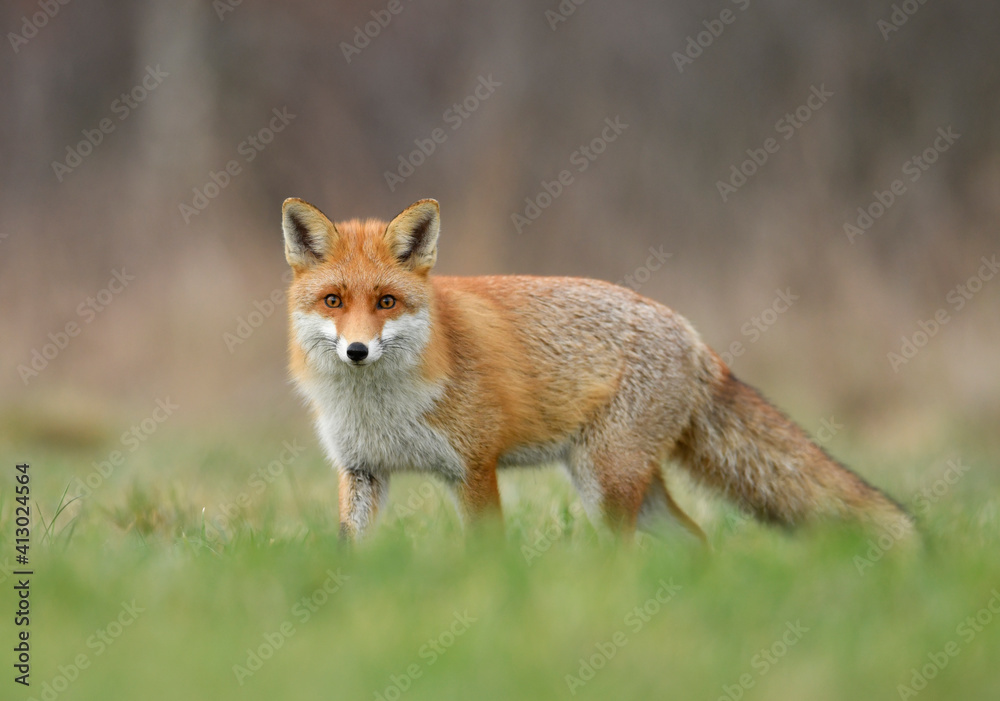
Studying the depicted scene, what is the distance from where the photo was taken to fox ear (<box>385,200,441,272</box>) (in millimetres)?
4516

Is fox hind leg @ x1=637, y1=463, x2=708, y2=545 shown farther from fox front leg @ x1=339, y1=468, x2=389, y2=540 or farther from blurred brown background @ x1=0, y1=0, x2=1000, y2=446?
blurred brown background @ x1=0, y1=0, x2=1000, y2=446

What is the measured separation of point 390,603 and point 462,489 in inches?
56.5

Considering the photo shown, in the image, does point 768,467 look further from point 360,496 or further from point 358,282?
point 358,282

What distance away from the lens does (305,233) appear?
4539 mm

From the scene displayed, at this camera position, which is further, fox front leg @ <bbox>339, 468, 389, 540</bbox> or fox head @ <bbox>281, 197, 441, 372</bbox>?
fox front leg @ <bbox>339, 468, 389, 540</bbox>

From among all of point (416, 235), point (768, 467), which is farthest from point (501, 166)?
point (768, 467)

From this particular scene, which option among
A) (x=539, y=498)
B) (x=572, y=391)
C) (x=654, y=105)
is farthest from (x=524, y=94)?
(x=572, y=391)

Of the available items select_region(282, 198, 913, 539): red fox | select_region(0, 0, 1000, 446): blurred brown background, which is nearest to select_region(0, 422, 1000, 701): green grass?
select_region(282, 198, 913, 539): red fox

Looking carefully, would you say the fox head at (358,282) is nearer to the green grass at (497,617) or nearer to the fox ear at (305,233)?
the fox ear at (305,233)

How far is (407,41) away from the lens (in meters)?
11.3

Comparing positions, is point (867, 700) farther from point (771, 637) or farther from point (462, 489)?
point (462, 489)

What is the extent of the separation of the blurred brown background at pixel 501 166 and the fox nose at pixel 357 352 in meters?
5.75

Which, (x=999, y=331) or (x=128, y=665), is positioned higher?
(x=999, y=331)

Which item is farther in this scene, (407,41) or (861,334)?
(407,41)
